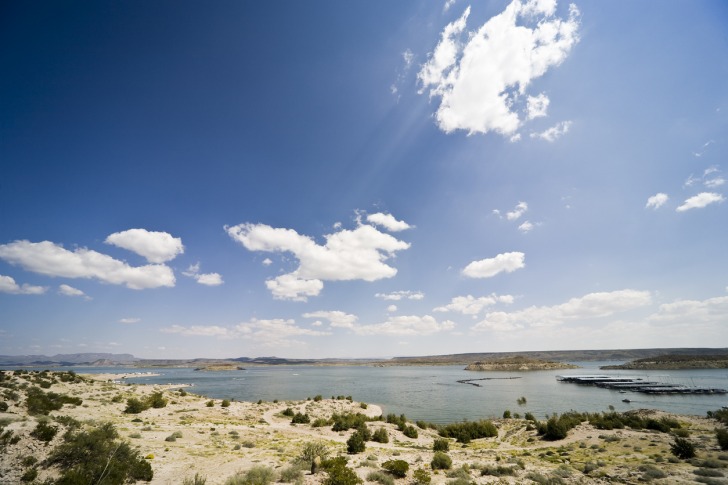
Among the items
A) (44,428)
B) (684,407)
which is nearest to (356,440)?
(44,428)

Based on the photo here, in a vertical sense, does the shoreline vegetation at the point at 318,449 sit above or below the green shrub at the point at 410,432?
above

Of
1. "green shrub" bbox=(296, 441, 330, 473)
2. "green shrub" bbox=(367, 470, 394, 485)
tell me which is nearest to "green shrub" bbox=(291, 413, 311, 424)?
"green shrub" bbox=(296, 441, 330, 473)

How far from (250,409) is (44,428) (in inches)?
1085

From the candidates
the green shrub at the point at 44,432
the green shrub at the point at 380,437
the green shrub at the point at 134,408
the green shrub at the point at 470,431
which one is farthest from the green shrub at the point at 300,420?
the green shrub at the point at 44,432

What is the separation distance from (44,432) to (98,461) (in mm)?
4685

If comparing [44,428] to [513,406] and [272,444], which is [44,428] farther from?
[513,406]

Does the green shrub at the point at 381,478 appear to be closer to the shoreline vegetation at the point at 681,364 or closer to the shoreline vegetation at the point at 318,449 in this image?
the shoreline vegetation at the point at 318,449

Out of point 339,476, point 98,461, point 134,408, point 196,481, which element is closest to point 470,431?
point 339,476

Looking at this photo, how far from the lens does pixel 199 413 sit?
34438 mm

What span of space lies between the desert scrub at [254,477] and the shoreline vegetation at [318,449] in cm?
5

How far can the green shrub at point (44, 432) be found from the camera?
47.6 ft

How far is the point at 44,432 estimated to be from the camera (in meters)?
14.8

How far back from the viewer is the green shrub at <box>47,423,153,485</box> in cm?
1202

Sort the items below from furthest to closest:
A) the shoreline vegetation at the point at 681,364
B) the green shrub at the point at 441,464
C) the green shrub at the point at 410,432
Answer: the shoreline vegetation at the point at 681,364, the green shrub at the point at 410,432, the green shrub at the point at 441,464
